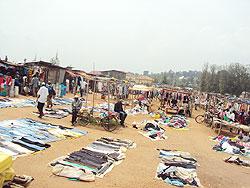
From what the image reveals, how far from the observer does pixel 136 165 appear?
308 inches

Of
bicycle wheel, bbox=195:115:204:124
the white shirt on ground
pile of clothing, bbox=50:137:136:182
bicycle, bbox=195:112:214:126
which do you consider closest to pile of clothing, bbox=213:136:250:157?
pile of clothing, bbox=50:137:136:182

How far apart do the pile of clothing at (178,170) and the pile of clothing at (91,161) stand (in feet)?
3.99

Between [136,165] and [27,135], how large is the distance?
3737 millimetres

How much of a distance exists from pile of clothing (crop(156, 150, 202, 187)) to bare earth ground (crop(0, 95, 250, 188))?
0.19 meters

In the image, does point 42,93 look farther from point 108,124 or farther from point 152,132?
point 152,132

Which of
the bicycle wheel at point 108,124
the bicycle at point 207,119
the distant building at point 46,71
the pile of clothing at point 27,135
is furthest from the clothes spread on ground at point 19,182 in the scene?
the distant building at point 46,71

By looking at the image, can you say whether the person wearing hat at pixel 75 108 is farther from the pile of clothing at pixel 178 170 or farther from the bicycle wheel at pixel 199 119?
the bicycle wheel at pixel 199 119

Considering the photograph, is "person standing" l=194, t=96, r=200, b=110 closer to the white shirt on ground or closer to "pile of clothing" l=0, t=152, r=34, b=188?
the white shirt on ground

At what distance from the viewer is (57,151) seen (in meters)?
8.12

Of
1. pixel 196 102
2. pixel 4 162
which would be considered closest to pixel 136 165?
pixel 4 162

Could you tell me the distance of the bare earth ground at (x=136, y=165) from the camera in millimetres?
6231

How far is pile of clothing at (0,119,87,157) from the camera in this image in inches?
304

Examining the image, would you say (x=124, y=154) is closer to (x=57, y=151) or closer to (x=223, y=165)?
(x=57, y=151)

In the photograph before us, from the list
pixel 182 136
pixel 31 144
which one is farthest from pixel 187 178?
pixel 182 136
